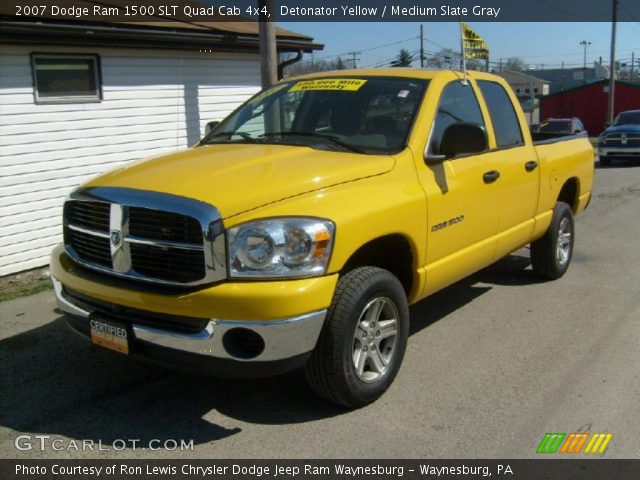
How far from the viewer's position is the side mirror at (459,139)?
171 inches

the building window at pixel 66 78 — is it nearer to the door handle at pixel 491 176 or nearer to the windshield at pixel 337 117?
the windshield at pixel 337 117

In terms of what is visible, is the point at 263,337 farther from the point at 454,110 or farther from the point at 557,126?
the point at 557,126

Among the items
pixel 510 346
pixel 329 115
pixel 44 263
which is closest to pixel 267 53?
pixel 44 263

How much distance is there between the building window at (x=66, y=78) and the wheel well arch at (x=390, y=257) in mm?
5025

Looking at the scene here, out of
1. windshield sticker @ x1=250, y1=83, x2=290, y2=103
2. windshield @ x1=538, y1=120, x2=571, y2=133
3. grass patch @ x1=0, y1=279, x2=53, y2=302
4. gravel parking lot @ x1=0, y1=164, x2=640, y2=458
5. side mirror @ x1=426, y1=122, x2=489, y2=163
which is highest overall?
windshield sticker @ x1=250, y1=83, x2=290, y2=103

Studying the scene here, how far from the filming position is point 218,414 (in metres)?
3.87

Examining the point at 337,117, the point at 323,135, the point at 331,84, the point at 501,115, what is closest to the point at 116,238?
the point at 323,135

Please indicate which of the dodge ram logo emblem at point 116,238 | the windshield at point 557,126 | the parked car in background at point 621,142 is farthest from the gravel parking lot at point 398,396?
the windshield at point 557,126

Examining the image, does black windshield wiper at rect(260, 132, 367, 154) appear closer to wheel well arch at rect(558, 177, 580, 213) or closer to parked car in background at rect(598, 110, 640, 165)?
wheel well arch at rect(558, 177, 580, 213)

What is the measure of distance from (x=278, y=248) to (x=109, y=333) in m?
1.08

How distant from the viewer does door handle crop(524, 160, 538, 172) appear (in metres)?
5.57

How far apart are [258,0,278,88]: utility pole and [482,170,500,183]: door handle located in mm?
4414

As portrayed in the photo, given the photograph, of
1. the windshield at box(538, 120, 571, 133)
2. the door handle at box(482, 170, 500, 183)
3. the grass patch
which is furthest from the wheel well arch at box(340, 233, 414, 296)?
the windshield at box(538, 120, 571, 133)

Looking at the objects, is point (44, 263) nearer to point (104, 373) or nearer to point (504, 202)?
point (104, 373)
